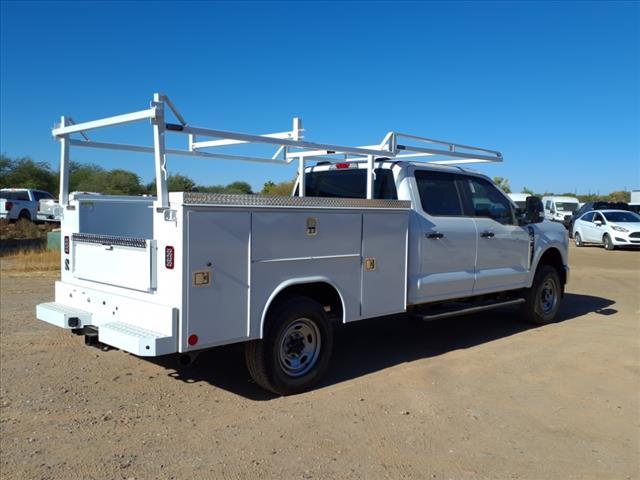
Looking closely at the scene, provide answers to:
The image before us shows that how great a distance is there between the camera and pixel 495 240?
774 cm

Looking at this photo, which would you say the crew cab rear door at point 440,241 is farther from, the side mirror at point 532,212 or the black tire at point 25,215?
the black tire at point 25,215

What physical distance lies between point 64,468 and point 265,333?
1.84 meters

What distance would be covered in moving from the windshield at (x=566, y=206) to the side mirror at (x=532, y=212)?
102ft

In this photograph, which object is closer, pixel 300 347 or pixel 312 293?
pixel 300 347

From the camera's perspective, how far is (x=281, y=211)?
523 centimetres

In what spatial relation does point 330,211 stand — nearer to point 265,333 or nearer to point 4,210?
point 265,333

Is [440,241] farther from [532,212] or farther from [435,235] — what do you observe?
[532,212]

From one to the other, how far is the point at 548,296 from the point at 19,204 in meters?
25.8

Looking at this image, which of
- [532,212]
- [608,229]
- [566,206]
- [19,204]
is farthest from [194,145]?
[566,206]

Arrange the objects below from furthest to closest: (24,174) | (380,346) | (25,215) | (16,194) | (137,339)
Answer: (24,174)
(16,194)
(25,215)
(380,346)
(137,339)

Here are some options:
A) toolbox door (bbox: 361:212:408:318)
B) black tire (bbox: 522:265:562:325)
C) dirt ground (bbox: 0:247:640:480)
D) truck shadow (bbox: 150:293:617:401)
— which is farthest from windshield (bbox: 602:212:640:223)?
toolbox door (bbox: 361:212:408:318)

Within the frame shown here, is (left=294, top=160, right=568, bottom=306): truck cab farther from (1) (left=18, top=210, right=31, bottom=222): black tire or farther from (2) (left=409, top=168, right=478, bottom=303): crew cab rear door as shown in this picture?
(1) (left=18, top=210, right=31, bottom=222): black tire

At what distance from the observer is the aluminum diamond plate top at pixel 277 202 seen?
15.4ft

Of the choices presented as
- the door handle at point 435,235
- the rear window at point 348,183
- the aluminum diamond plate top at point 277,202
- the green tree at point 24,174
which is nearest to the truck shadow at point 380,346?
the door handle at point 435,235
